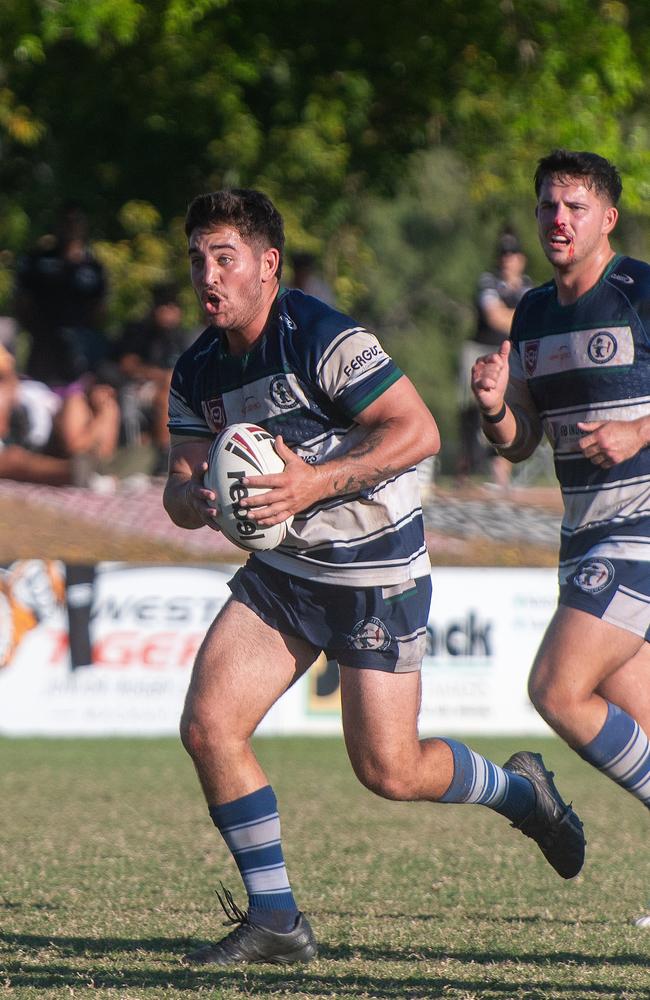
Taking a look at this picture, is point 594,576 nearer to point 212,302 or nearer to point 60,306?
point 212,302

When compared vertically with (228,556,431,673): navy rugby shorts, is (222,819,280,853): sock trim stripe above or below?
below

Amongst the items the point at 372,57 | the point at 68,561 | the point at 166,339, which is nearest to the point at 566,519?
the point at 68,561

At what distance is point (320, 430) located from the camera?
16.3 ft

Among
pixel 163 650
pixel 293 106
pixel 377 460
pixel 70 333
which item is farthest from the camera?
pixel 293 106

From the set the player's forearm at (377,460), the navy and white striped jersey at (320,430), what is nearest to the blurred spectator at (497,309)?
the navy and white striped jersey at (320,430)

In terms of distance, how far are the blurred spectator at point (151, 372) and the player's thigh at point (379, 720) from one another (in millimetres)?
9379

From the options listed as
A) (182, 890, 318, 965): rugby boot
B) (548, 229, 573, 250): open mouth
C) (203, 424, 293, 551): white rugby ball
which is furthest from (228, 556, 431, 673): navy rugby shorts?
(548, 229, 573, 250): open mouth

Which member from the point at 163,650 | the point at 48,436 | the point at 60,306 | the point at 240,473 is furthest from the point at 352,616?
the point at 60,306

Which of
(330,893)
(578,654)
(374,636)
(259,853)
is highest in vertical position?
(374,636)

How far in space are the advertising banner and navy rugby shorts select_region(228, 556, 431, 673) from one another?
714cm

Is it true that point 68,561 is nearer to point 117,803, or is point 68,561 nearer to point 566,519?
point 117,803

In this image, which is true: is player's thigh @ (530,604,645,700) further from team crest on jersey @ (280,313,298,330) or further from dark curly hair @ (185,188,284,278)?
dark curly hair @ (185,188,284,278)

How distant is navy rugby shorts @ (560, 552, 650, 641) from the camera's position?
5086 mm

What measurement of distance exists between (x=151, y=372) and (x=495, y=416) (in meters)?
9.39
